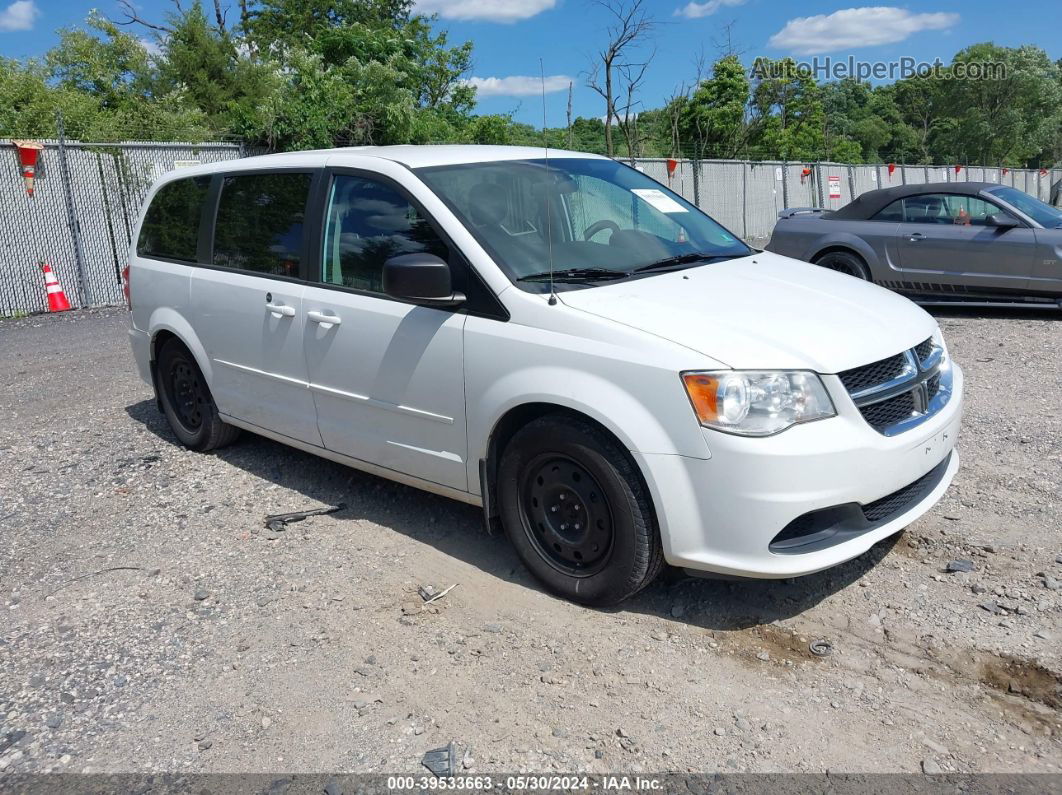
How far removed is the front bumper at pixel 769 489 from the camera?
3104mm

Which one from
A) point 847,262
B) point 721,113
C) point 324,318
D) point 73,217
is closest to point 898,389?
point 324,318

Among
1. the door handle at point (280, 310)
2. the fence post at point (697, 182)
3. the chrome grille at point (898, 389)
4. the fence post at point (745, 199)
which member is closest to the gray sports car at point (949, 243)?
the chrome grille at point (898, 389)

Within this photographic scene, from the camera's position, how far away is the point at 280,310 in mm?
4656

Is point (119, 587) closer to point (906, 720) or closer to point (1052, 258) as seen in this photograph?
point (906, 720)

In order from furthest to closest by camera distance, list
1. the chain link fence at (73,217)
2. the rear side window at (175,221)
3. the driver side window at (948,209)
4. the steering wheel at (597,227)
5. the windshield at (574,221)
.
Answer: the chain link fence at (73,217) < the driver side window at (948,209) < the rear side window at (175,221) < the steering wheel at (597,227) < the windshield at (574,221)

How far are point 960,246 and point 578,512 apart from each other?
26.6 feet

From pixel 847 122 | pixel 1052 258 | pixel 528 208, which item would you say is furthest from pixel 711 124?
pixel 847 122

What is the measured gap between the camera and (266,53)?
31.0m

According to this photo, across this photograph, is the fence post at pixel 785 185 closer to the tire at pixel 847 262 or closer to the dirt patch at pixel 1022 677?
the tire at pixel 847 262

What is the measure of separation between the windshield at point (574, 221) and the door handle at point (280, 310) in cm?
104

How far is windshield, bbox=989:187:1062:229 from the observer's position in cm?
967

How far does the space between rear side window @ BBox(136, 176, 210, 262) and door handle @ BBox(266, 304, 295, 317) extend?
1059 mm

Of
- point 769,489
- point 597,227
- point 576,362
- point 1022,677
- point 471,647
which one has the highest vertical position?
point 597,227

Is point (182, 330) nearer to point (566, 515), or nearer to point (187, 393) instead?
point (187, 393)
